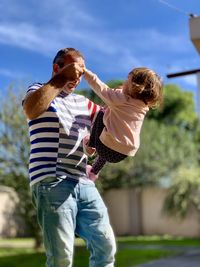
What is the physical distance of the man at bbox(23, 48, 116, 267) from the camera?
195 cm

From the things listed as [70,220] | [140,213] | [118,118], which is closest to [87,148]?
[118,118]

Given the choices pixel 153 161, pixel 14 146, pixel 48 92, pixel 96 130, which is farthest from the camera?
pixel 153 161

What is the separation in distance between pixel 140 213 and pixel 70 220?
14.7 m

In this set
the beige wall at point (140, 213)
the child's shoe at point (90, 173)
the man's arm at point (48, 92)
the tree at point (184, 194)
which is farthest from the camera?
the beige wall at point (140, 213)

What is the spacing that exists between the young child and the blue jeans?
177mm

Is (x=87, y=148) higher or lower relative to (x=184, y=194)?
higher

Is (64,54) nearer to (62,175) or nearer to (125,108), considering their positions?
(125,108)

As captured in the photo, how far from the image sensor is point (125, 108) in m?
2.03

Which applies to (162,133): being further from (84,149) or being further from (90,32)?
(84,149)

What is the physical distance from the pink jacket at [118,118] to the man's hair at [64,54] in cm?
8

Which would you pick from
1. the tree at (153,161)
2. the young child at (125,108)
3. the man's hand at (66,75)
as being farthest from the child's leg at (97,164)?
the tree at (153,161)

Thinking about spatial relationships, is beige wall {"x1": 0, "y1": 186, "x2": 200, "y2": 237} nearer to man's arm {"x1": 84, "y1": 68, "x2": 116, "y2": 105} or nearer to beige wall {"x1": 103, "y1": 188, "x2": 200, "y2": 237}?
beige wall {"x1": 103, "y1": 188, "x2": 200, "y2": 237}

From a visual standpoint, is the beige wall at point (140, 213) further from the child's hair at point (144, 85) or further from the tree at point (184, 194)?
the child's hair at point (144, 85)

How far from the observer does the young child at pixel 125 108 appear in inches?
79.3
